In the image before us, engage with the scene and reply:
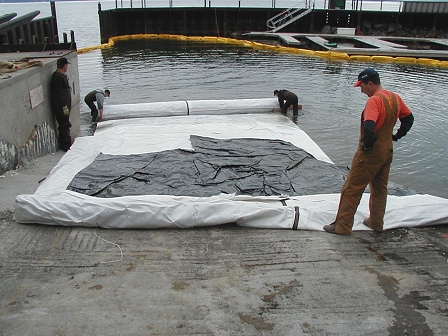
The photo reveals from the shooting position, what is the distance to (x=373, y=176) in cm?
376

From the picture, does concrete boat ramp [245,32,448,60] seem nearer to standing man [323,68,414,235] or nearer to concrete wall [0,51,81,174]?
concrete wall [0,51,81,174]

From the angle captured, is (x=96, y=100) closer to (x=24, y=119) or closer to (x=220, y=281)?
(x=24, y=119)

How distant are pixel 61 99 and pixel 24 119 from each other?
1.04 m

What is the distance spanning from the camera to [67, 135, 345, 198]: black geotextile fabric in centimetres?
509

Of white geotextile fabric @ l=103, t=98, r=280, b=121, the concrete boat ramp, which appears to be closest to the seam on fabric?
white geotextile fabric @ l=103, t=98, r=280, b=121

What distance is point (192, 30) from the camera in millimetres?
33344

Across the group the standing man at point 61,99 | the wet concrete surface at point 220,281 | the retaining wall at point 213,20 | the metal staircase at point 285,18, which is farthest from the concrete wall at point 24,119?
the metal staircase at point 285,18

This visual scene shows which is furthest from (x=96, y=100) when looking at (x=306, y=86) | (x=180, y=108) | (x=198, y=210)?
(x=306, y=86)

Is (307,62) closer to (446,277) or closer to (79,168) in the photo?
(79,168)

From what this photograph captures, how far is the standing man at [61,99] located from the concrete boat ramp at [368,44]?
62.1 feet

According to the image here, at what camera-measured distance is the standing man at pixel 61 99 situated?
22.0ft

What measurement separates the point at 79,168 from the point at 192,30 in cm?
3009

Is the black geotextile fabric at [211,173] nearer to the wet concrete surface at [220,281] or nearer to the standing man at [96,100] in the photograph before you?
the wet concrete surface at [220,281]

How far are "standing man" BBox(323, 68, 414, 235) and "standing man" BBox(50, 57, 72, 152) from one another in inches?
203
